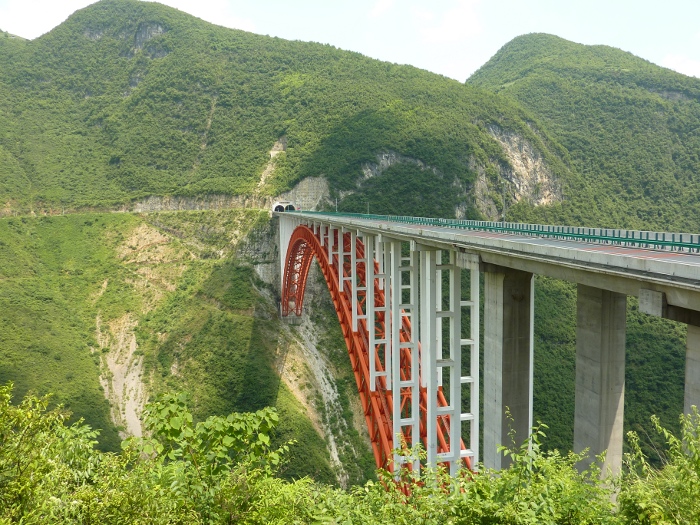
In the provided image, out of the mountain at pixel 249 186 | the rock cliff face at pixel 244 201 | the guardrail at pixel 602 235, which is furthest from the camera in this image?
the rock cliff face at pixel 244 201

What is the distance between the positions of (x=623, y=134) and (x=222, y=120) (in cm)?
7534

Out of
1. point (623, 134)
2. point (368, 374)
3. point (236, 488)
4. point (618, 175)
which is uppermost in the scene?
Answer: point (623, 134)

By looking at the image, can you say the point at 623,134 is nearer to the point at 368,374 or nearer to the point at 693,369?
the point at 368,374

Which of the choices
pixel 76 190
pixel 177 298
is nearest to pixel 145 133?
pixel 76 190

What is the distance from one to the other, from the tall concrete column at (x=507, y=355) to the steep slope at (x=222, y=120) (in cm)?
6001

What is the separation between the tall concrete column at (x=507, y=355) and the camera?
12.9 meters

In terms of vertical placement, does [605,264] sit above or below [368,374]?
above

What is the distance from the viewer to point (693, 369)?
796 cm

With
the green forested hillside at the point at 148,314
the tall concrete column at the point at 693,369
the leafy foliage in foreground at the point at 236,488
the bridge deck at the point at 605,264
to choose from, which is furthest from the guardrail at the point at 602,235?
the green forested hillside at the point at 148,314

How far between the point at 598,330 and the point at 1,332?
52222 millimetres

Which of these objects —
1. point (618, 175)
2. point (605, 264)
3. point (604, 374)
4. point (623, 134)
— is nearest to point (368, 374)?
point (604, 374)

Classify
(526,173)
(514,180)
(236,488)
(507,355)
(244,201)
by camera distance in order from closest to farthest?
1. (236,488)
2. (507,355)
3. (244,201)
4. (514,180)
5. (526,173)

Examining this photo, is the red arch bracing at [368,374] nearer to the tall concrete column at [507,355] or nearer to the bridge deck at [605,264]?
the tall concrete column at [507,355]

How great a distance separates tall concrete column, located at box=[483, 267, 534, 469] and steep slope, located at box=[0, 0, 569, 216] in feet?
197
